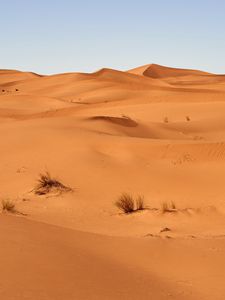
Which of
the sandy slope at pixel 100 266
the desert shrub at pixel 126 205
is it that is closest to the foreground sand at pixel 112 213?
the sandy slope at pixel 100 266

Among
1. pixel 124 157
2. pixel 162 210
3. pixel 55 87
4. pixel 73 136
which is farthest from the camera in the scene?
pixel 55 87

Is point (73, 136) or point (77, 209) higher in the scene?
point (73, 136)

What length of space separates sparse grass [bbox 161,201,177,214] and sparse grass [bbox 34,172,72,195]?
84.7 inches

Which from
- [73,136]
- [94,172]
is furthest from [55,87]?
[94,172]

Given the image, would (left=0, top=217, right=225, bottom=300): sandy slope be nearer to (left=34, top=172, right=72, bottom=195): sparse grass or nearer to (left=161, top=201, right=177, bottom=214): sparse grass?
(left=161, top=201, right=177, bottom=214): sparse grass

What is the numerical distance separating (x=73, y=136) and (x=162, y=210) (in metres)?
6.72

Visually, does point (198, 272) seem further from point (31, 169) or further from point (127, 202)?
point (31, 169)

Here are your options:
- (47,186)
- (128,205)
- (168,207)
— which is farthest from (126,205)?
(47,186)

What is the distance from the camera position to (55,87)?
5522 centimetres

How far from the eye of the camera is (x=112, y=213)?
389 inches

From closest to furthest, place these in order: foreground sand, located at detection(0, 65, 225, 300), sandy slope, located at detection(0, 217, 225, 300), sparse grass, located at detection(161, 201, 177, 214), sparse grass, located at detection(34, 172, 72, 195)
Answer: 1. sandy slope, located at detection(0, 217, 225, 300)
2. foreground sand, located at detection(0, 65, 225, 300)
3. sparse grass, located at detection(161, 201, 177, 214)
4. sparse grass, located at detection(34, 172, 72, 195)

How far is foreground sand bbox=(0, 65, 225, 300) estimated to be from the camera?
4.66 m

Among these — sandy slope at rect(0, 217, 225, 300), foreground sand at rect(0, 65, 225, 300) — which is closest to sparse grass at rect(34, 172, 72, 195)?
foreground sand at rect(0, 65, 225, 300)

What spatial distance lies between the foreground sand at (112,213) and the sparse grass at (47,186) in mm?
214
